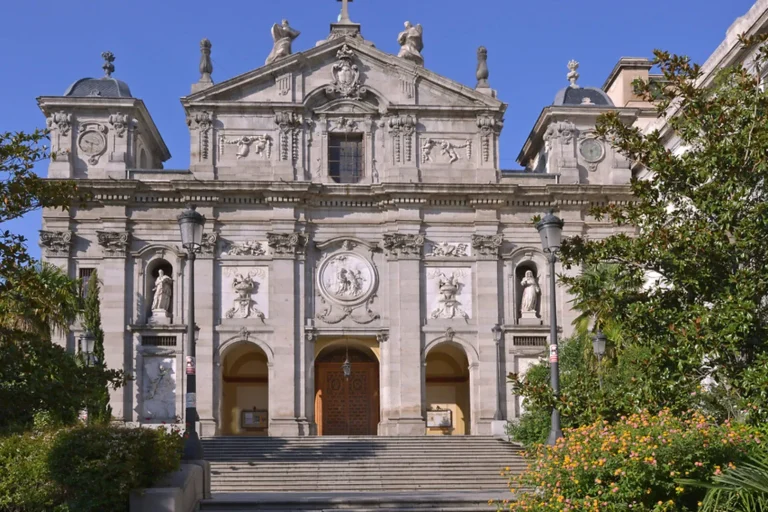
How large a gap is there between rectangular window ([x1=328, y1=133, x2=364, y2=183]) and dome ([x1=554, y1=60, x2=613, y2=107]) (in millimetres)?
8130

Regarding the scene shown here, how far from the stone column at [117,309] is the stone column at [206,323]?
8.14 ft

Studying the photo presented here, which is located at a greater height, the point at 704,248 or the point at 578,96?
the point at 578,96

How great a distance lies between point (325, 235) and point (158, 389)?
27.1ft

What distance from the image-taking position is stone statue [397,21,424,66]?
4178cm

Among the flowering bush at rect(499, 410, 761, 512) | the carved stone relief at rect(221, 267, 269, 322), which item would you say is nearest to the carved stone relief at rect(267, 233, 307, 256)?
the carved stone relief at rect(221, 267, 269, 322)

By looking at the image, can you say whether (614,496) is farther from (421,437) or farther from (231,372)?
(231,372)

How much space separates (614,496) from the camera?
51.8 ft

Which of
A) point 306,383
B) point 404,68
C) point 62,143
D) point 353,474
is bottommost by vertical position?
point 353,474

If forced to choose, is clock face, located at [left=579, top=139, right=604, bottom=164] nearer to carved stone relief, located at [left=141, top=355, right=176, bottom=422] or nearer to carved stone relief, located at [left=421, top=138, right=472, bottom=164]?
carved stone relief, located at [left=421, top=138, right=472, bottom=164]

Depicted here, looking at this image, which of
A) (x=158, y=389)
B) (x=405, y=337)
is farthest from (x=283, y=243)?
(x=158, y=389)

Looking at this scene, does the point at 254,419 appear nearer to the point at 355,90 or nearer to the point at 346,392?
the point at 346,392

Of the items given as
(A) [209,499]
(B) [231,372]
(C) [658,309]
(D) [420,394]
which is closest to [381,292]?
(D) [420,394]

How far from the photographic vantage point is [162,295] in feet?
128

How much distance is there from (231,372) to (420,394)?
26.0 feet
